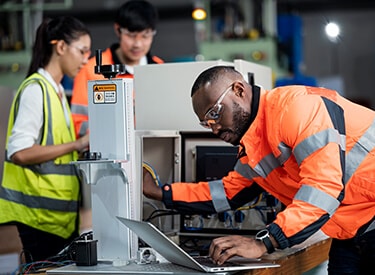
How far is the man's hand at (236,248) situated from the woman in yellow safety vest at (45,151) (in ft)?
2.96

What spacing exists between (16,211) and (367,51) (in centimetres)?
776

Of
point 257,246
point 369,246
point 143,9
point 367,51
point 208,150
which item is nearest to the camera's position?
point 257,246

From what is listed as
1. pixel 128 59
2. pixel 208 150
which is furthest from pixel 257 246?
pixel 128 59

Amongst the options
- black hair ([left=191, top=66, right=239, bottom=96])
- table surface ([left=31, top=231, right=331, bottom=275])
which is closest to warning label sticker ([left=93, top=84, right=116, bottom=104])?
black hair ([left=191, top=66, right=239, bottom=96])

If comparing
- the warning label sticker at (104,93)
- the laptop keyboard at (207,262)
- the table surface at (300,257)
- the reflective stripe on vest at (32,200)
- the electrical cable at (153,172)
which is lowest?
the table surface at (300,257)

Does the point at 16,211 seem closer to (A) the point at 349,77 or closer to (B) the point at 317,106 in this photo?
(B) the point at 317,106

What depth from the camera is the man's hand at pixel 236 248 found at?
78.7 inches

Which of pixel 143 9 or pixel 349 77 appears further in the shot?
pixel 349 77

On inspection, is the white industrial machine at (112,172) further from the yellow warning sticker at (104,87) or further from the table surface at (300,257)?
the table surface at (300,257)

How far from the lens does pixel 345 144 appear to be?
6.85ft

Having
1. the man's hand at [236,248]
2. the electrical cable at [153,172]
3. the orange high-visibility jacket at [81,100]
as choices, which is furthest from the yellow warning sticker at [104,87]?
the orange high-visibility jacket at [81,100]

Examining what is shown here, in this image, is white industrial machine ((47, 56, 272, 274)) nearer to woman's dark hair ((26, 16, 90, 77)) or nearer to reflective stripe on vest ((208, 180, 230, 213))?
reflective stripe on vest ((208, 180, 230, 213))

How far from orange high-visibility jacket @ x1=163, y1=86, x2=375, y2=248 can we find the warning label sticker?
0.42m

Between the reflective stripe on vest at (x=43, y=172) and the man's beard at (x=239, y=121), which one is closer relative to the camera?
the man's beard at (x=239, y=121)
